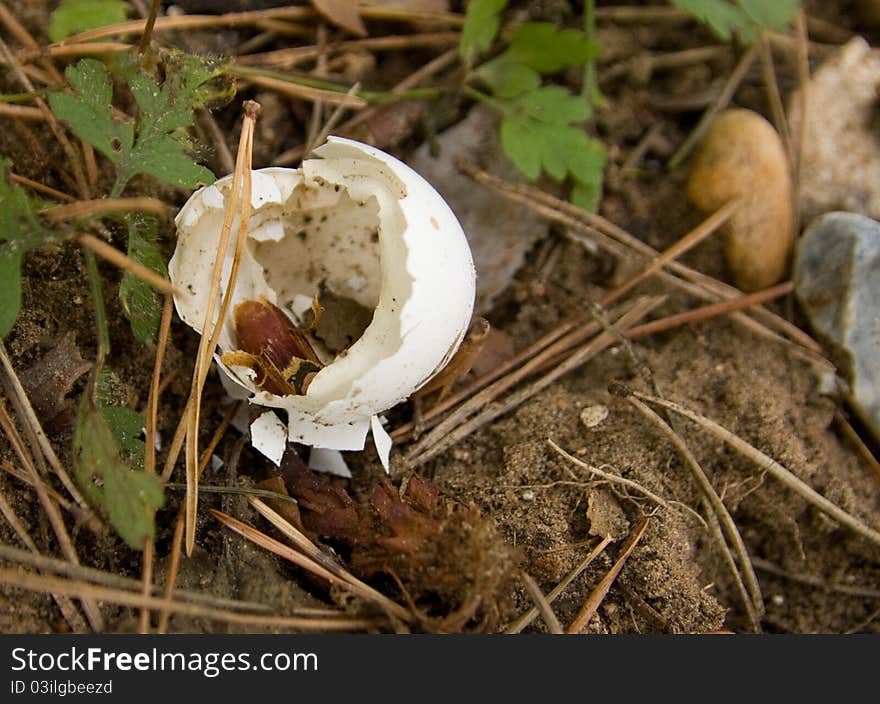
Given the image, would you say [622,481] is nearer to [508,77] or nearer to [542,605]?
[542,605]

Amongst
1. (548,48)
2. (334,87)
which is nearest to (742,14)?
(548,48)

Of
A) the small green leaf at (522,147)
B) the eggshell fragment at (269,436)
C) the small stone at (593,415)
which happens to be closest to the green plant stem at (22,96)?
the eggshell fragment at (269,436)

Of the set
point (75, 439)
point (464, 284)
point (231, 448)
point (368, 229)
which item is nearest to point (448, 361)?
point (464, 284)

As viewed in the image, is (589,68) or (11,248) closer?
(11,248)

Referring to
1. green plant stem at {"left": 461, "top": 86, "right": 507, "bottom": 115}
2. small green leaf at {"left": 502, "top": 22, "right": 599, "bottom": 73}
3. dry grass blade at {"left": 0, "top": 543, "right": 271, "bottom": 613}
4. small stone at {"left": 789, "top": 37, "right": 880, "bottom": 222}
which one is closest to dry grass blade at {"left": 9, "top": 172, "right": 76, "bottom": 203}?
dry grass blade at {"left": 0, "top": 543, "right": 271, "bottom": 613}

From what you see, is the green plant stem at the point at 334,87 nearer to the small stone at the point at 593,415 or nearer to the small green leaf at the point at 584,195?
the small green leaf at the point at 584,195

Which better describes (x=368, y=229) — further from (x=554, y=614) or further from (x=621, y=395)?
(x=554, y=614)
